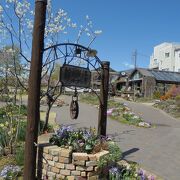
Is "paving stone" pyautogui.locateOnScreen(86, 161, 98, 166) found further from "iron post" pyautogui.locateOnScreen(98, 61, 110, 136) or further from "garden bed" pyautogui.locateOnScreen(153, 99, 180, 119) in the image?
"garden bed" pyautogui.locateOnScreen(153, 99, 180, 119)

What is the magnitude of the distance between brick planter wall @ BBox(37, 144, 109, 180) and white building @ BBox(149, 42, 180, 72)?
5405 centimetres

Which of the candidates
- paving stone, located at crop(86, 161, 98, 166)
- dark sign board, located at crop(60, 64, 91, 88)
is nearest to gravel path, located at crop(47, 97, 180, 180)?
paving stone, located at crop(86, 161, 98, 166)

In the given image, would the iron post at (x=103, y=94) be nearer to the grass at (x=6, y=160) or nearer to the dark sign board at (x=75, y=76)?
the dark sign board at (x=75, y=76)

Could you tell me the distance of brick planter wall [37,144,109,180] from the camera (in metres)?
6.11

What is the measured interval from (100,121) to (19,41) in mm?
3381

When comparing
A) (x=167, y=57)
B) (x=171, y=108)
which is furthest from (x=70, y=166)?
(x=167, y=57)

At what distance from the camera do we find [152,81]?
44531 mm

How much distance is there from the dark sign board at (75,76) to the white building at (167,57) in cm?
5282

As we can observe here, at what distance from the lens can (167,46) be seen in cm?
6444

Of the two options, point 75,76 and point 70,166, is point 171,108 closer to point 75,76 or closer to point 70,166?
point 75,76

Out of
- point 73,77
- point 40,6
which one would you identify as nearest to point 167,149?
point 73,77

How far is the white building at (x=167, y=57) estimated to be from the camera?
59325 millimetres

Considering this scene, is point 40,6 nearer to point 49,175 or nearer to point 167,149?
point 49,175

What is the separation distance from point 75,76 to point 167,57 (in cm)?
5900
